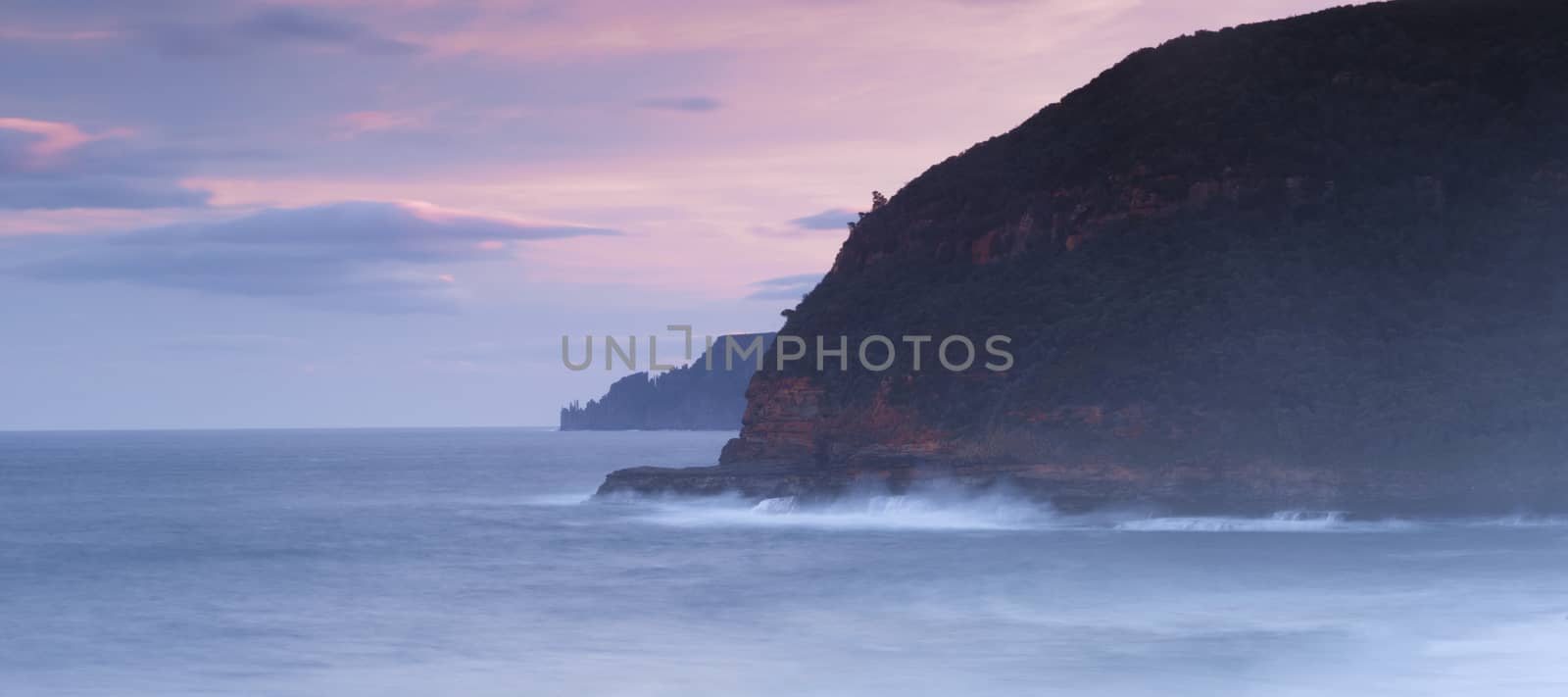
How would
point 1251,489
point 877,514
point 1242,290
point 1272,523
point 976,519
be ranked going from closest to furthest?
point 1272,523 < point 1251,489 < point 976,519 < point 877,514 < point 1242,290

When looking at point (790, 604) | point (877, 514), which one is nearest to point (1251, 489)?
point (877, 514)

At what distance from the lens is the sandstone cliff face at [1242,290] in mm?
52188

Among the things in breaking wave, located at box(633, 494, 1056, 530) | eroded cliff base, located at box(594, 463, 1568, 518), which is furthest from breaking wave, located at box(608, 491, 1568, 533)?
eroded cliff base, located at box(594, 463, 1568, 518)

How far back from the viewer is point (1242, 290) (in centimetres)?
5841

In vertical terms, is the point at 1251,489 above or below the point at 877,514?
above

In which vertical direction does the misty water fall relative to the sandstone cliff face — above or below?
below

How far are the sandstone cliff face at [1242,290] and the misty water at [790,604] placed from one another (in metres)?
2.19

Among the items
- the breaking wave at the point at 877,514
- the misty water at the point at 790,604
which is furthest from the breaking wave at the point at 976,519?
the misty water at the point at 790,604

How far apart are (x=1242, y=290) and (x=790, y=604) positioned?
30.4m

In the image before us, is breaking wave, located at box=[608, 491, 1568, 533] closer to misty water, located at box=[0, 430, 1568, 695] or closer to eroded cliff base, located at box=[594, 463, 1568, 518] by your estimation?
misty water, located at box=[0, 430, 1568, 695]

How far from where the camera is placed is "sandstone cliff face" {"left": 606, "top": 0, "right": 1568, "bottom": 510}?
171 ft

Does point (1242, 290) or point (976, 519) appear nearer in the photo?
point (976, 519)

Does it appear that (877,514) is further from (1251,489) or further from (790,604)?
(790,604)

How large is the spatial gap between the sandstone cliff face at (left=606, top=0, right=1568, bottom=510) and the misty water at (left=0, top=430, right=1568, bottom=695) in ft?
7.19
